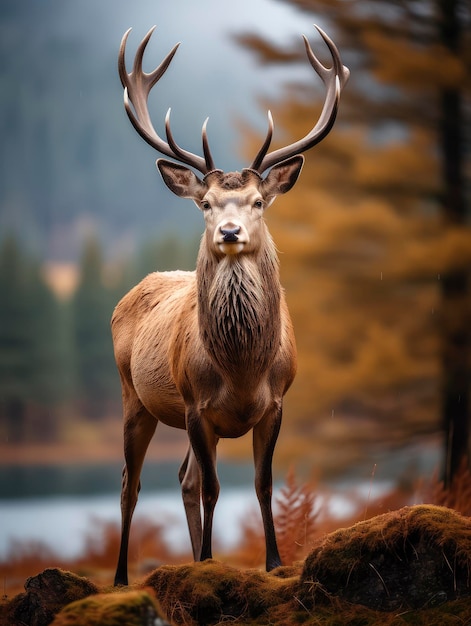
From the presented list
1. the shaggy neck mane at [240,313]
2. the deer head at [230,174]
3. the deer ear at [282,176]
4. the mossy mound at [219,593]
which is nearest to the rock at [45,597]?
the mossy mound at [219,593]

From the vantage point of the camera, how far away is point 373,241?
9.30m

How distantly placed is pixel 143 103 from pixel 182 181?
0.76 metres

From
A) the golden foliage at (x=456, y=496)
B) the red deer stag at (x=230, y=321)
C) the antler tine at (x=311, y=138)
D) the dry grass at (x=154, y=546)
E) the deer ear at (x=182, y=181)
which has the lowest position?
the dry grass at (x=154, y=546)

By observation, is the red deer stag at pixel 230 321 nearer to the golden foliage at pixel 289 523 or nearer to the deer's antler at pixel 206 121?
the deer's antler at pixel 206 121

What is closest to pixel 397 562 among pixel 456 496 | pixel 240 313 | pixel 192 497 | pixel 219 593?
pixel 219 593

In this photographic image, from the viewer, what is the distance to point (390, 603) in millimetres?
3773

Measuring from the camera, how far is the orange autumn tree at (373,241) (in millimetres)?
9000

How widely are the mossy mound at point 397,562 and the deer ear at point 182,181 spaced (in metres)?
1.82

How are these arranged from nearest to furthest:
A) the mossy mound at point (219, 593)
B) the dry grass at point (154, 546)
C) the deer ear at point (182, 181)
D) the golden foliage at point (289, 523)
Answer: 1. the mossy mound at point (219, 593)
2. the deer ear at point (182, 181)
3. the golden foliage at point (289, 523)
4. the dry grass at point (154, 546)

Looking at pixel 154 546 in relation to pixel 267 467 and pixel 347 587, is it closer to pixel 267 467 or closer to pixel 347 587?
pixel 267 467

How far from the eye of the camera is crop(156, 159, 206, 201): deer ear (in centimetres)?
475

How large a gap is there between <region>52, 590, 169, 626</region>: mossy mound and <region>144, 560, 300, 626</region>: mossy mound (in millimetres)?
902

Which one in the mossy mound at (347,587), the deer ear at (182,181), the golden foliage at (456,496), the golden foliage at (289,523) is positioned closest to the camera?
the mossy mound at (347,587)

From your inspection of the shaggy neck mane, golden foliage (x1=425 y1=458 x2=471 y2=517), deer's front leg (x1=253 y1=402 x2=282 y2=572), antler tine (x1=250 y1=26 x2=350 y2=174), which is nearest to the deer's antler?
antler tine (x1=250 y1=26 x2=350 y2=174)
